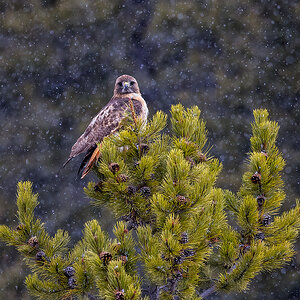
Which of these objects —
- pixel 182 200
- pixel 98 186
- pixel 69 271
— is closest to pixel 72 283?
pixel 69 271

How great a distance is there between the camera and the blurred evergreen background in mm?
10492

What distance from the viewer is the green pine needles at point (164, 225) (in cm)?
287

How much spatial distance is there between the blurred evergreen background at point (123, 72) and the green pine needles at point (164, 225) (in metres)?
6.55

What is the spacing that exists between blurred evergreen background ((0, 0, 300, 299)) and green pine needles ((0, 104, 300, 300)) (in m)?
6.55

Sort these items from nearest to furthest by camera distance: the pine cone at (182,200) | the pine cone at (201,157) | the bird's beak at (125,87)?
the pine cone at (182,200) → the pine cone at (201,157) → the bird's beak at (125,87)

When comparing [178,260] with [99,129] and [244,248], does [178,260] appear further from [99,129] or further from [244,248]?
[99,129]

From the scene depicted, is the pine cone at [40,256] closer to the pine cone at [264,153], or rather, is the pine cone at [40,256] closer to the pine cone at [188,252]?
the pine cone at [188,252]

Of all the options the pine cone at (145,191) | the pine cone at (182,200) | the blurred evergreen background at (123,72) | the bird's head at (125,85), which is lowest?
the blurred evergreen background at (123,72)

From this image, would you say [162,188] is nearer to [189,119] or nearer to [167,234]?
[167,234]

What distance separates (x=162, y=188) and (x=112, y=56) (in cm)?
966

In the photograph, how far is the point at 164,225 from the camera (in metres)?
2.81

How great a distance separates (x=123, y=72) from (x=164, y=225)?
346 inches

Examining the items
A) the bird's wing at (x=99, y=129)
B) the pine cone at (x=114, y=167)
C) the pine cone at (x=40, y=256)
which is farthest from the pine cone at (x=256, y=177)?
the bird's wing at (x=99, y=129)

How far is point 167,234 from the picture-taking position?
2.77 metres
